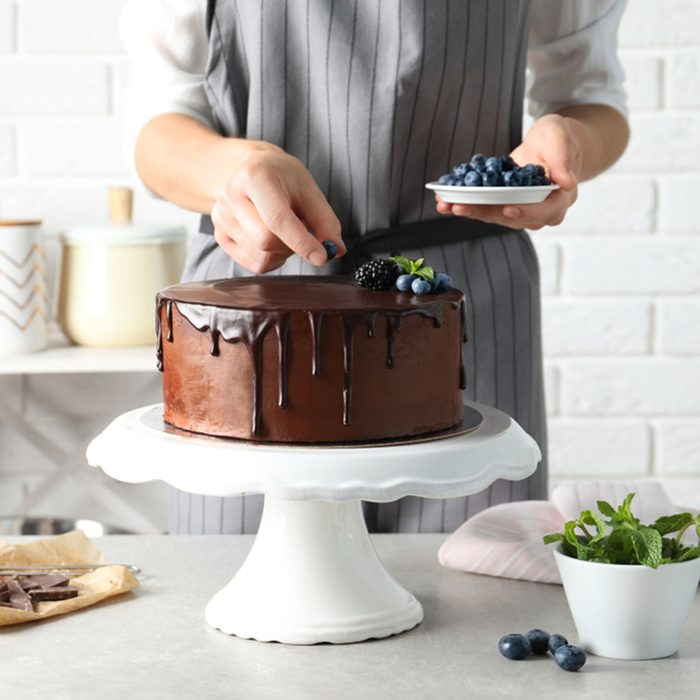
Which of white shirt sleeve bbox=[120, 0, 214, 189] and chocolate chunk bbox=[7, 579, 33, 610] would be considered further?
white shirt sleeve bbox=[120, 0, 214, 189]

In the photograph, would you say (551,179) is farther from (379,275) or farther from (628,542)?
(628,542)

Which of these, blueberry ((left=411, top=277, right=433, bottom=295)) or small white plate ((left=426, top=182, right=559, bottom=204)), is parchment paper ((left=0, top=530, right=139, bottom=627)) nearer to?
blueberry ((left=411, top=277, right=433, bottom=295))

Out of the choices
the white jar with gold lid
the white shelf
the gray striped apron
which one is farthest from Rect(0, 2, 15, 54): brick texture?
the gray striped apron

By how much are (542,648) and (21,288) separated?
51.9 inches

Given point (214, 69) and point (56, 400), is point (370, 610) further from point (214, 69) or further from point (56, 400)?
point (56, 400)

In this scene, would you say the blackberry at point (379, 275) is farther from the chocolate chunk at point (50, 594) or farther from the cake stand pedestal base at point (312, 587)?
the chocolate chunk at point (50, 594)

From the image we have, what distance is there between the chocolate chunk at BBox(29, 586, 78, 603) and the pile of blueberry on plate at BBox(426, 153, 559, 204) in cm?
50

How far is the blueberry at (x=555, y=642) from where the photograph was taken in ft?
3.10

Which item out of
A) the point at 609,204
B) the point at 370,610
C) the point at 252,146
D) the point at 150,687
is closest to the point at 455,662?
the point at 370,610

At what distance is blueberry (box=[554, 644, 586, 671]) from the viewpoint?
0.92 meters

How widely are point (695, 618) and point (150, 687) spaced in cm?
45

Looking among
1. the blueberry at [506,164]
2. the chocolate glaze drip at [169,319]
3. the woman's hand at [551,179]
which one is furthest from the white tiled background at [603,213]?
the chocolate glaze drip at [169,319]

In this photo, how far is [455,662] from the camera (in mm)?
942

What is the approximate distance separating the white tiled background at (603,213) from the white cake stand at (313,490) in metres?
1.17
